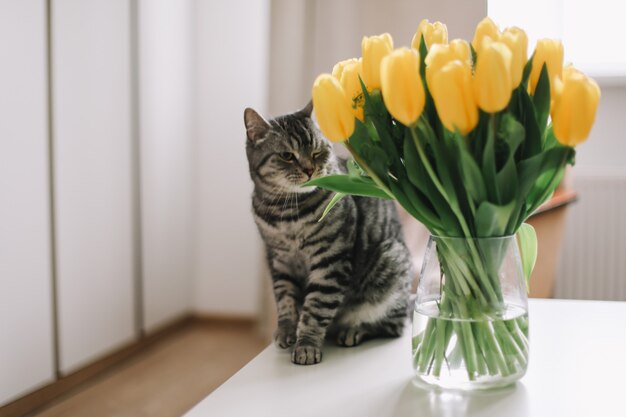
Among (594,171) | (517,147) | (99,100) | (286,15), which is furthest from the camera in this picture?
(286,15)

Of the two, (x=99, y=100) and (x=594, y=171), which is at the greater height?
(x=99, y=100)

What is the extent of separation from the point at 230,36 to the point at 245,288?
136 centimetres

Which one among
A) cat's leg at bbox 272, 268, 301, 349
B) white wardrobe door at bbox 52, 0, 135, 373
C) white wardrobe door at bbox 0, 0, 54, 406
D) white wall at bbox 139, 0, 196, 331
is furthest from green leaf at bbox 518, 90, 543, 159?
white wall at bbox 139, 0, 196, 331

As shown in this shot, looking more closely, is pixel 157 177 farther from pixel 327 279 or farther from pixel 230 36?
pixel 327 279

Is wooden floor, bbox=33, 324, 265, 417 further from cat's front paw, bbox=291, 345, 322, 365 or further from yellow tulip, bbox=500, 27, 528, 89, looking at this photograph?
yellow tulip, bbox=500, 27, 528, 89

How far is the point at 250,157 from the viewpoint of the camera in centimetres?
107

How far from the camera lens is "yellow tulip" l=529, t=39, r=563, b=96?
59cm

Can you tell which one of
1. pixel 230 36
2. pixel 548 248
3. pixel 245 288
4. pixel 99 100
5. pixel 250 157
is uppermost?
pixel 230 36

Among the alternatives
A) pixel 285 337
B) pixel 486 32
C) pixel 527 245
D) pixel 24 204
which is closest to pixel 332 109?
pixel 486 32

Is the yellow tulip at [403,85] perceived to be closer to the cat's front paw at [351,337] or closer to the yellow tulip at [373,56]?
the yellow tulip at [373,56]

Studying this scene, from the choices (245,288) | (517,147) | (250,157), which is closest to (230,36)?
(245,288)

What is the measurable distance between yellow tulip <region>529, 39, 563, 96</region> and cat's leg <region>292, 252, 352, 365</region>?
1.35 ft

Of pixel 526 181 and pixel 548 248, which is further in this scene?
pixel 548 248

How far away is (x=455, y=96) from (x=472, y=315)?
0.23 m
